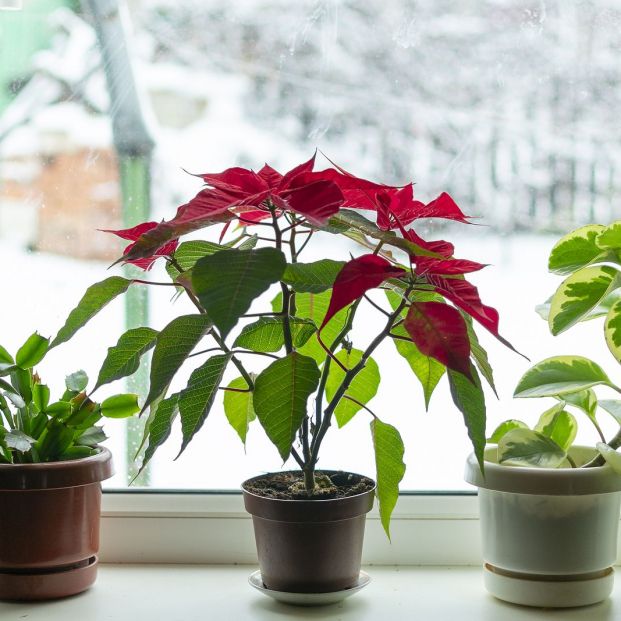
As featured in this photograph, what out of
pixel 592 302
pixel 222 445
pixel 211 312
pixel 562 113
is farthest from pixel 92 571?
pixel 562 113

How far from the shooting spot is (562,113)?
1.24 metres

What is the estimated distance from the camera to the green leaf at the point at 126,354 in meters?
0.92

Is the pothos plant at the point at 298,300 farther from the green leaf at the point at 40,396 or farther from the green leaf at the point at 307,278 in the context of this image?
the green leaf at the point at 40,396

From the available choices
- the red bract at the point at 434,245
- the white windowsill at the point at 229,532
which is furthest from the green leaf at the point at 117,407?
the red bract at the point at 434,245

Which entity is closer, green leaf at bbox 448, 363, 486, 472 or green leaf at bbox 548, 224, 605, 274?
green leaf at bbox 448, 363, 486, 472

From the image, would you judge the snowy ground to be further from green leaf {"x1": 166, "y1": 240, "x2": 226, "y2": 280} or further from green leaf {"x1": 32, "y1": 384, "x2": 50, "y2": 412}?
green leaf {"x1": 166, "y1": 240, "x2": 226, "y2": 280}

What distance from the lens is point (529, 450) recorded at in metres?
A: 0.99

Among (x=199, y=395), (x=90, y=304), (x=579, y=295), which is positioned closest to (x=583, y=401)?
(x=579, y=295)

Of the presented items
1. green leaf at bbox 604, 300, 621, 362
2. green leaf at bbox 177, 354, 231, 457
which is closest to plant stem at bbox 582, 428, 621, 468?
green leaf at bbox 604, 300, 621, 362

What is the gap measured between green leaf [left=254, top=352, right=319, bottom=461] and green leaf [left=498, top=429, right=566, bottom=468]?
275 mm

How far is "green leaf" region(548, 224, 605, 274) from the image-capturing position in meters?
1.01

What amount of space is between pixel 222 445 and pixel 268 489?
29 cm

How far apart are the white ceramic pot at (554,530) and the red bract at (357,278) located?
29 centimetres

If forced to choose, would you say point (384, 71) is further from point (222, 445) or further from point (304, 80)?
point (222, 445)
